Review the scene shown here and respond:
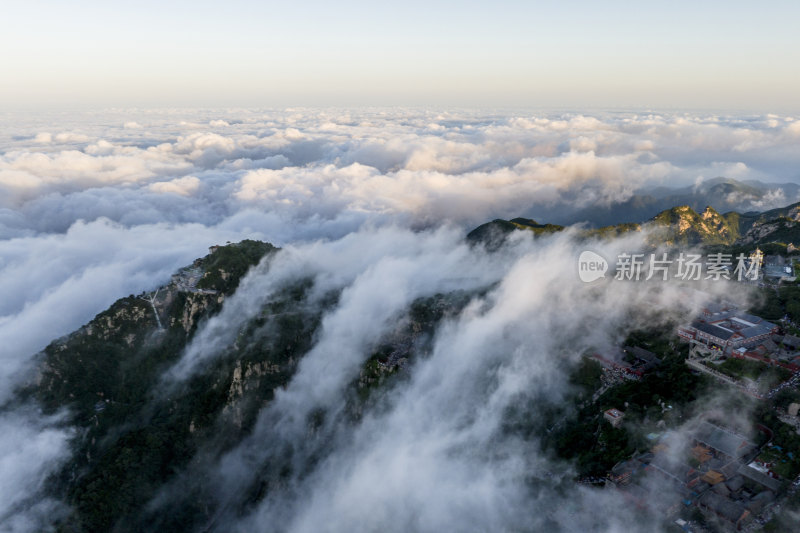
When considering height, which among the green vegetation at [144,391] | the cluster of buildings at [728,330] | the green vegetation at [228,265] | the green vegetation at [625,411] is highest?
the cluster of buildings at [728,330]

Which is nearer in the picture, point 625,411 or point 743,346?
point 625,411

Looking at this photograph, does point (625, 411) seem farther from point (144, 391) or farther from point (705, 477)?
point (144, 391)

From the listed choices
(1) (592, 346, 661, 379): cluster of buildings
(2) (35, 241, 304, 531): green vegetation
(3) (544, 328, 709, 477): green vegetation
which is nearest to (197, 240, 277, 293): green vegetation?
(2) (35, 241, 304, 531): green vegetation

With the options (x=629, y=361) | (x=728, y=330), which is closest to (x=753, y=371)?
(x=728, y=330)

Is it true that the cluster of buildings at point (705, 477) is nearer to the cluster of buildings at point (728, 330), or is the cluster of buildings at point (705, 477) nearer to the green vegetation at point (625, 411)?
the green vegetation at point (625, 411)

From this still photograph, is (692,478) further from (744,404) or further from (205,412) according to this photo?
(205,412)

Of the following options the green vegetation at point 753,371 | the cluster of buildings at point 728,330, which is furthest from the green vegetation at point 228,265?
the green vegetation at point 753,371

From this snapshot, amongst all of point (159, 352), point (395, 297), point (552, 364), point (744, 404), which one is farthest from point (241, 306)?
point (744, 404)

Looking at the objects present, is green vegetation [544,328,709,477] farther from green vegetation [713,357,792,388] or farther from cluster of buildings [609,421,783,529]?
green vegetation [713,357,792,388]
